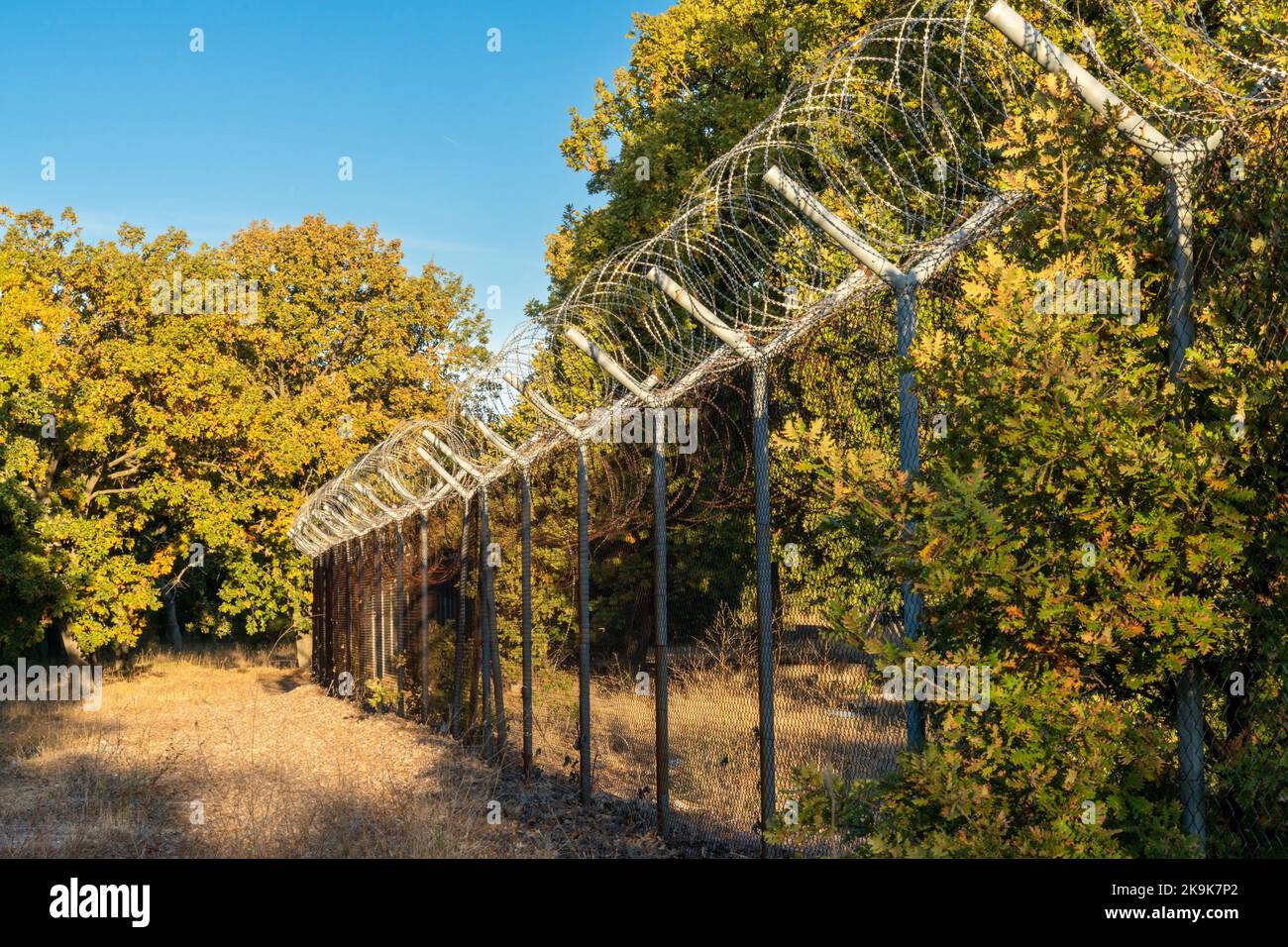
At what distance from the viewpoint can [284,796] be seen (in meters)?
8.09

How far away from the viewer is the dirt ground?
21.2 feet

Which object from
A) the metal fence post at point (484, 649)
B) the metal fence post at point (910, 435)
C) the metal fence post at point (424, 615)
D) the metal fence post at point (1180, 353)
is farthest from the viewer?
the metal fence post at point (424, 615)

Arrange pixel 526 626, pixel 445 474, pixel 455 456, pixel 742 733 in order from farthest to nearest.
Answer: pixel 445 474 < pixel 455 456 < pixel 526 626 < pixel 742 733

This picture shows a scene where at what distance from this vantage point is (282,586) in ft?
81.8

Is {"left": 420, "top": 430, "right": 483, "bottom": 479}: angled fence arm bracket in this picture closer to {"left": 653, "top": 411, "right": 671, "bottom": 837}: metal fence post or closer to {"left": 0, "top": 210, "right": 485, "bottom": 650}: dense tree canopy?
{"left": 653, "top": 411, "right": 671, "bottom": 837}: metal fence post

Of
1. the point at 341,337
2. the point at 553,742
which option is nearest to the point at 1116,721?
the point at 553,742

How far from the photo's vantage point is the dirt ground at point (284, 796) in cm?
645

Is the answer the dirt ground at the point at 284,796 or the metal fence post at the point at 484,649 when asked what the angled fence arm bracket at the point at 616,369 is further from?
the metal fence post at the point at 484,649

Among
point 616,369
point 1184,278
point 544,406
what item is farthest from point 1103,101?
point 544,406

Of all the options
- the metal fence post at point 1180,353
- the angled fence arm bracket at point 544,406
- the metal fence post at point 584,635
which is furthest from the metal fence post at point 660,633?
the metal fence post at point 1180,353

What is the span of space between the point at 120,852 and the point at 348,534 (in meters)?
10.9

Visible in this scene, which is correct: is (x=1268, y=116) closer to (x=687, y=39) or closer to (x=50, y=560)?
(x=687, y=39)

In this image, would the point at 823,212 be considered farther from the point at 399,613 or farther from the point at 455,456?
the point at 399,613

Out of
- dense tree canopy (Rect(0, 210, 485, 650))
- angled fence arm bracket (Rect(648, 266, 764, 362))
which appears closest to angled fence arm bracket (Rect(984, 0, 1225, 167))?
angled fence arm bracket (Rect(648, 266, 764, 362))
